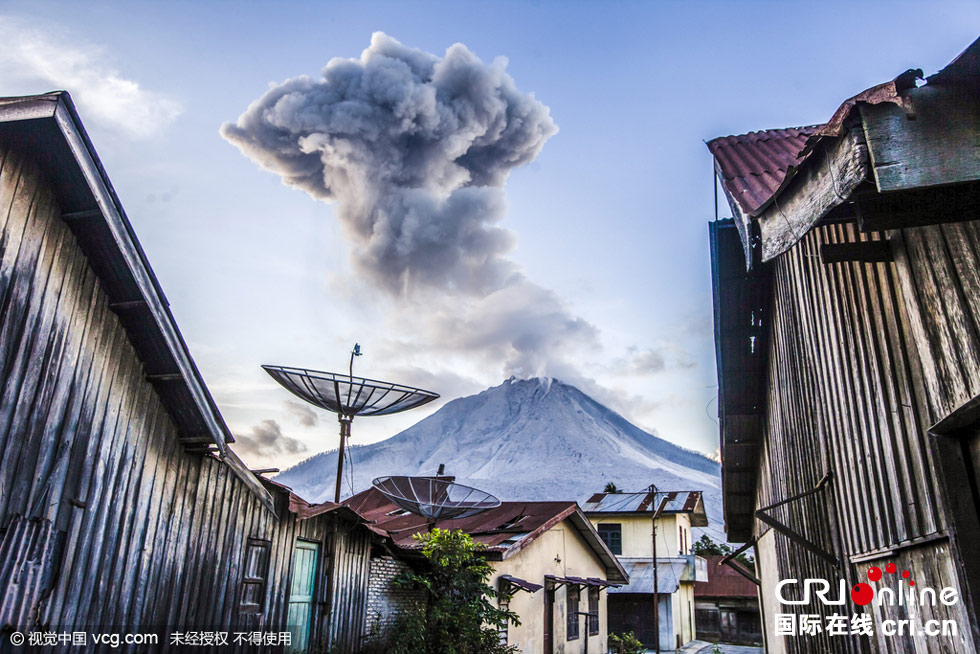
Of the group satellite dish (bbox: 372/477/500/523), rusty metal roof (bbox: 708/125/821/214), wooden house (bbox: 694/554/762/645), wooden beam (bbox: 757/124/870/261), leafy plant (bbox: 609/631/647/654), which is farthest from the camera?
wooden house (bbox: 694/554/762/645)

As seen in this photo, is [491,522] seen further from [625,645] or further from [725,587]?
[725,587]

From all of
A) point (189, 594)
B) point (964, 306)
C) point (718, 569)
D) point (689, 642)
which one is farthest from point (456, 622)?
point (718, 569)

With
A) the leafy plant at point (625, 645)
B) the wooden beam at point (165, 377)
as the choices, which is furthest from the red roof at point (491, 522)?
the wooden beam at point (165, 377)

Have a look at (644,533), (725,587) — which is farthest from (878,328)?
(725,587)

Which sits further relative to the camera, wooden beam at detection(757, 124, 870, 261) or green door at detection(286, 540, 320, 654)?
green door at detection(286, 540, 320, 654)

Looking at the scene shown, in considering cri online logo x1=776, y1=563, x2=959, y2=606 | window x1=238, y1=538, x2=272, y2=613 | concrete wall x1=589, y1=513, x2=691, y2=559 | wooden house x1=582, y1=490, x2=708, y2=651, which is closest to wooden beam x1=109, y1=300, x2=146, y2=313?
window x1=238, y1=538, x2=272, y2=613

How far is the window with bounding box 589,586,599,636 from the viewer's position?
73.2 ft

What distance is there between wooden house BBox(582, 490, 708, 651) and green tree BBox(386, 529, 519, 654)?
57.5 ft

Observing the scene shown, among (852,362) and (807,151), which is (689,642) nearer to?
(852,362)

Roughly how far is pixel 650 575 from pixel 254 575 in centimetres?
2527

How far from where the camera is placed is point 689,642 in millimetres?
33312

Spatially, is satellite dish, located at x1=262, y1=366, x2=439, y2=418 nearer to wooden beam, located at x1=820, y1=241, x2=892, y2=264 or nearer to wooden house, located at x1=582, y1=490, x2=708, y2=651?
wooden beam, located at x1=820, y1=241, x2=892, y2=264

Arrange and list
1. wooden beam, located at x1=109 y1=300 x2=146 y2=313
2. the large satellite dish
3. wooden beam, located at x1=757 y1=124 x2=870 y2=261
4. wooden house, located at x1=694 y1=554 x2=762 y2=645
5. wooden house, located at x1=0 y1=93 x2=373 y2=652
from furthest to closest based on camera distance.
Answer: wooden house, located at x1=694 y1=554 x2=762 y2=645 → the large satellite dish → wooden beam, located at x1=109 y1=300 x2=146 y2=313 → wooden house, located at x1=0 y1=93 x2=373 y2=652 → wooden beam, located at x1=757 y1=124 x2=870 y2=261

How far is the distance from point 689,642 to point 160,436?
3288 cm
